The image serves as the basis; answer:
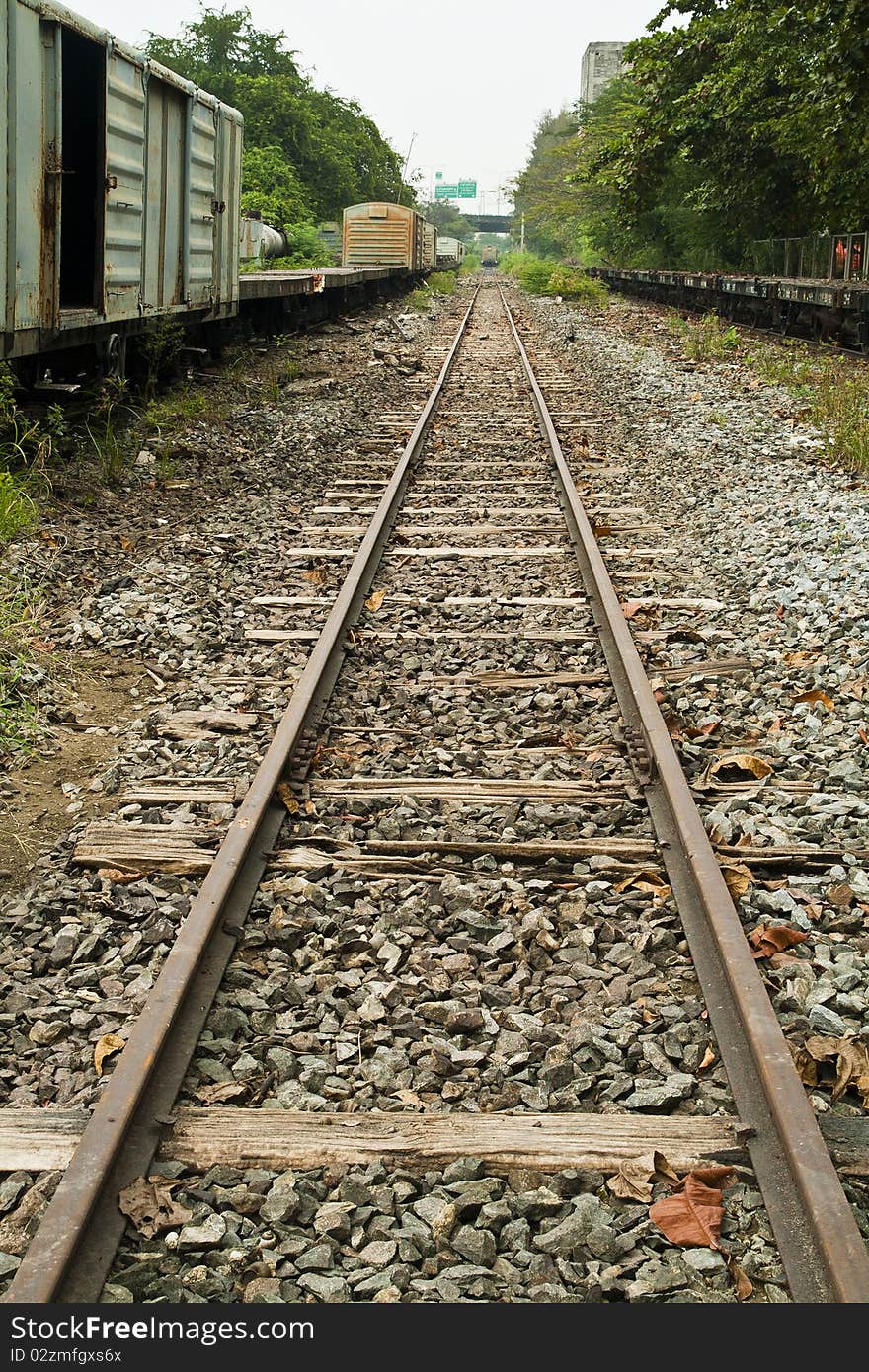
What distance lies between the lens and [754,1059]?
9.03 feet

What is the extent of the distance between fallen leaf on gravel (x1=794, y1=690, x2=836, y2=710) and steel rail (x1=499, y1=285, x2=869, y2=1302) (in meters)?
0.75

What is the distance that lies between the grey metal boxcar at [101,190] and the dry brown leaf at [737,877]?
5586 mm

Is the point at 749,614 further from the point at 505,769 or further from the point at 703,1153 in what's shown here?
the point at 703,1153

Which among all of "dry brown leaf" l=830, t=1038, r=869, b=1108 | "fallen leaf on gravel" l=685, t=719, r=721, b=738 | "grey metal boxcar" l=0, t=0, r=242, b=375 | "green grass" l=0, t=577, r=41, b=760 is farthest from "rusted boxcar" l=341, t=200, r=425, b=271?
"dry brown leaf" l=830, t=1038, r=869, b=1108

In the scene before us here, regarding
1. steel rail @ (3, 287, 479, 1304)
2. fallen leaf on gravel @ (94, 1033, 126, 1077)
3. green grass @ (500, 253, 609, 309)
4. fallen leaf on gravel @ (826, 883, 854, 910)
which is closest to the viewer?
steel rail @ (3, 287, 479, 1304)

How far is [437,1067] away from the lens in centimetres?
287

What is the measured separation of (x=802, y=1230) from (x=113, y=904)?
1990 mm

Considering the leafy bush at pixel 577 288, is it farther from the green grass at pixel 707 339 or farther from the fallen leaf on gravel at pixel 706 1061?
the fallen leaf on gravel at pixel 706 1061

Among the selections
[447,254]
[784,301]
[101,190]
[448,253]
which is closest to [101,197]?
[101,190]

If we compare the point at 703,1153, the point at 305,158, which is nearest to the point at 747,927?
the point at 703,1153

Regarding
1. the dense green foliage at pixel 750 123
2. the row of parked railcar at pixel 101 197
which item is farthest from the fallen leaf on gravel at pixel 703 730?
the dense green foliage at pixel 750 123

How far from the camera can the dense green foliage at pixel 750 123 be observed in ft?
49.4

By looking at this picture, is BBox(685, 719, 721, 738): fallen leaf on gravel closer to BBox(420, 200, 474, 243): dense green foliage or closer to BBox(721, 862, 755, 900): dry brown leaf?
BBox(721, 862, 755, 900): dry brown leaf

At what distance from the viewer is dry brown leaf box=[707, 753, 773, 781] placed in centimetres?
446
